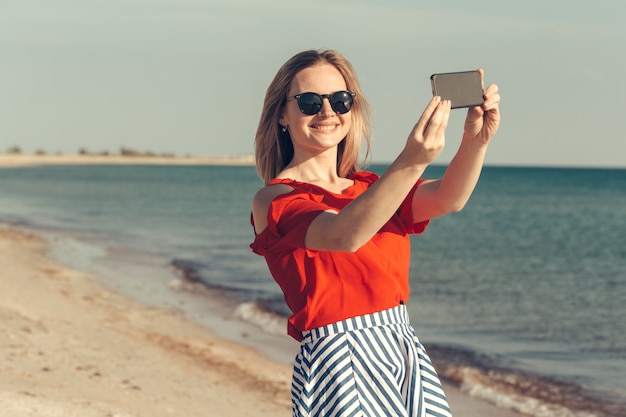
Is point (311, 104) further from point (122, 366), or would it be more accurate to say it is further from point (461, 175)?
point (122, 366)

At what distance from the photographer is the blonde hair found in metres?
2.71

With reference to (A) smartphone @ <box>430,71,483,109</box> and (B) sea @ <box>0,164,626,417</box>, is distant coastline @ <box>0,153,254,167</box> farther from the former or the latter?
(A) smartphone @ <box>430,71,483,109</box>

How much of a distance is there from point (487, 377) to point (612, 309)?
239 inches

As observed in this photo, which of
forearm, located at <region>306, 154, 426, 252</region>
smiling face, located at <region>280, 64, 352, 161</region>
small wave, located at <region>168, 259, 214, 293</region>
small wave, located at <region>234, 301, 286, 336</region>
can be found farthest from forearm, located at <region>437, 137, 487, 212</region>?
small wave, located at <region>168, 259, 214, 293</region>

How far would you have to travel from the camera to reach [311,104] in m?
2.60

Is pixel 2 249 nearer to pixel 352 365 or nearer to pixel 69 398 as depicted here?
pixel 69 398

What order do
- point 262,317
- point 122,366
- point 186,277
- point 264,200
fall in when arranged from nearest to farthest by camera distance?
point 264,200 < point 122,366 < point 262,317 < point 186,277

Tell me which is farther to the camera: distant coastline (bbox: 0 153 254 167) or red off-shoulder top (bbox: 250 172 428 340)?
distant coastline (bbox: 0 153 254 167)

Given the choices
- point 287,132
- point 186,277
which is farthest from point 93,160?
point 287,132

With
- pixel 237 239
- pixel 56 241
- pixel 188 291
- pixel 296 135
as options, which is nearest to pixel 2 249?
pixel 56 241

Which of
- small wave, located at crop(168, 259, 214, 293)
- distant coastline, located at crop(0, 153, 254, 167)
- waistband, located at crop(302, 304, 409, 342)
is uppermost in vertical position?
waistband, located at crop(302, 304, 409, 342)

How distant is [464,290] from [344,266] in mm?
13207

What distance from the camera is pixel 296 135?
2.68 meters

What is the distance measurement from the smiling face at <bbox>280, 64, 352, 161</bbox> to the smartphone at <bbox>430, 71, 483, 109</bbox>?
0.50m
